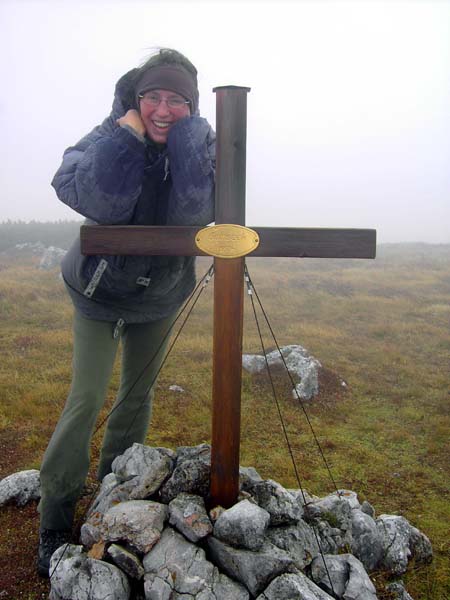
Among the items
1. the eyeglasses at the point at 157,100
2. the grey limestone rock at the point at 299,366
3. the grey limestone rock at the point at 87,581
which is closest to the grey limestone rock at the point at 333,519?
the grey limestone rock at the point at 87,581

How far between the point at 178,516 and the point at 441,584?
2415 millimetres

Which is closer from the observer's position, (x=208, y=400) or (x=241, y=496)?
(x=241, y=496)

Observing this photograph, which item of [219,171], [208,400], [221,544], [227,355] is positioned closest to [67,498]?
[221,544]

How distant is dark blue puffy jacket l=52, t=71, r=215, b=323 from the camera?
11.1ft

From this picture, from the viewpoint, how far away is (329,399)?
29.5 feet

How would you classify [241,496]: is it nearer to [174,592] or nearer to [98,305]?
[174,592]

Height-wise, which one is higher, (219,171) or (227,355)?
Answer: (219,171)

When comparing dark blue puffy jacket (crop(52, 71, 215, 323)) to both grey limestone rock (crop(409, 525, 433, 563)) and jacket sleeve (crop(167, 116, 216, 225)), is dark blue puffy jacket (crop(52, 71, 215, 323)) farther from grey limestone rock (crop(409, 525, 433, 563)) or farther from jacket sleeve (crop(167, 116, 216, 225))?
grey limestone rock (crop(409, 525, 433, 563))

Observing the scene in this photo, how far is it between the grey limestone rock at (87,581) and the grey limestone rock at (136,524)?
0.19 m

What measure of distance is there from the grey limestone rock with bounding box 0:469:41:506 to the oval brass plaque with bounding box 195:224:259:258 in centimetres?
326

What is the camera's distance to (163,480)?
384 centimetres

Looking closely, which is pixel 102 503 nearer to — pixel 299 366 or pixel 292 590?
pixel 292 590

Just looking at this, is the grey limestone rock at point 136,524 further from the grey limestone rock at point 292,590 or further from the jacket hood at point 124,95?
the jacket hood at point 124,95

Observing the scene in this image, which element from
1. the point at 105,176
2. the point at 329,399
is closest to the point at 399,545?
the point at 105,176
